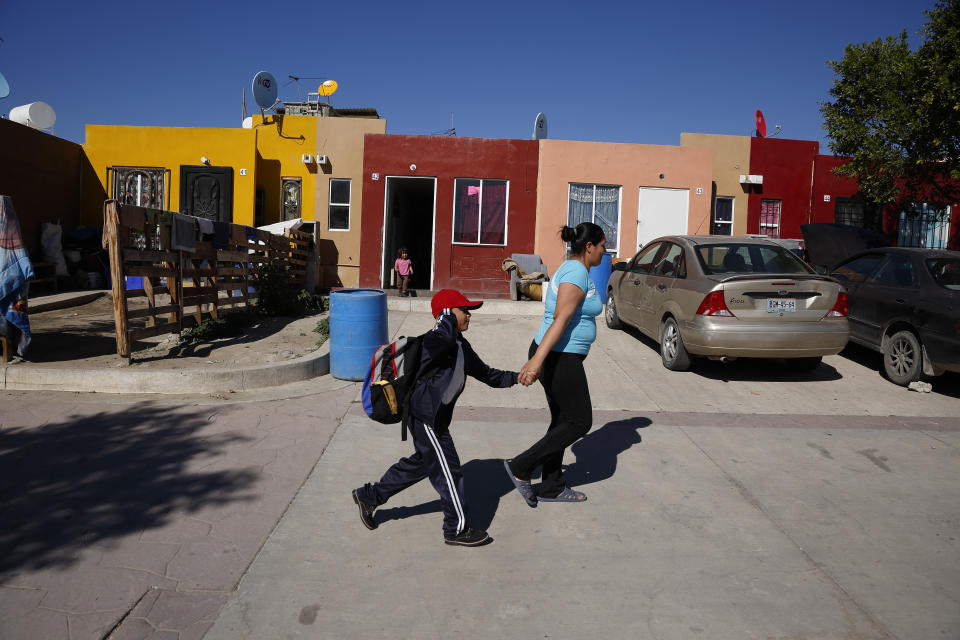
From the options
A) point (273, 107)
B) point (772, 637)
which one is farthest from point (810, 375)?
point (273, 107)

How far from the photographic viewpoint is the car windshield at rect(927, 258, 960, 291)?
23.8 ft

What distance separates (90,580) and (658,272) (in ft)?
23.7

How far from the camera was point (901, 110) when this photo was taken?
1155cm

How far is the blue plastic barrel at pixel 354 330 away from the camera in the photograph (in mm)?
6969

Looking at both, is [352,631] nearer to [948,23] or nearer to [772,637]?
[772,637]

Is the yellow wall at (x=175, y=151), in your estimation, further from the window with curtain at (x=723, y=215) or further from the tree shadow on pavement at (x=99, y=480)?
the window with curtain at (x=723, y=215)

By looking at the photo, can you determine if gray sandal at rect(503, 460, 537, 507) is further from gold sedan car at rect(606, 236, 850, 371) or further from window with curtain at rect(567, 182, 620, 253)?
window with curtain at rect(567, 182, 620, 253)

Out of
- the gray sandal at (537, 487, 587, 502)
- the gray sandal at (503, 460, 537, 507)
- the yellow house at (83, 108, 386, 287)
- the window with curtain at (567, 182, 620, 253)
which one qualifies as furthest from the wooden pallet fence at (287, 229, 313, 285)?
the gray sandal at (537, 487, 587, 502)

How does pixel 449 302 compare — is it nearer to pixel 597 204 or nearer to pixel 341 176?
pixel 597 204

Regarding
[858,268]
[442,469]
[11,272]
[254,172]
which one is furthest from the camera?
[254,172]

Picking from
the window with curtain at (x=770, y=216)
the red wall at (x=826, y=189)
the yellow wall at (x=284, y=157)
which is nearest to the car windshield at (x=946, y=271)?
the window with curtain at (x=770, y=216)

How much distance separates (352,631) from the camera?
2693 millimetres

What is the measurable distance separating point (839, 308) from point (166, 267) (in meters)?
8.01

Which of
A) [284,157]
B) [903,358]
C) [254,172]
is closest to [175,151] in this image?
[254,172]
